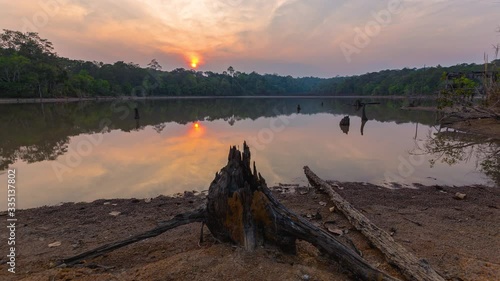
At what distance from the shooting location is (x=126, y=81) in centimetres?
10206

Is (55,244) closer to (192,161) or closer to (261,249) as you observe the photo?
(261,249)

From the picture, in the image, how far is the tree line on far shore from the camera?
61500 millimetres

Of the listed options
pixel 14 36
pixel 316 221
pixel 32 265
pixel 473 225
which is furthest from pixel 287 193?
pixel 14 36

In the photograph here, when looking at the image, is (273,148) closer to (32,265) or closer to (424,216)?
(424,216)

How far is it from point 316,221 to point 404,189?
4.52 metres

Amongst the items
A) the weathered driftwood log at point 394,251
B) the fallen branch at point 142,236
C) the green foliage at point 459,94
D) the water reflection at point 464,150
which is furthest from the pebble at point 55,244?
the green foliage at point 459,94

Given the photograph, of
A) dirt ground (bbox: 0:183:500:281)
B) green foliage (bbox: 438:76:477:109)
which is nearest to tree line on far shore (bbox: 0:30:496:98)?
green foliage (bbox: 438:76:477:109)

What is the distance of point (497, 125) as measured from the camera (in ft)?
70.3

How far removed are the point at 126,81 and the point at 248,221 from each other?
10992cm

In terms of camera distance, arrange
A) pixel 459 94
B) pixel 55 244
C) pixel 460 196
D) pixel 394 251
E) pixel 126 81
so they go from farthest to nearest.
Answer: pixel 126 81 → pixel 459 94 → pixel 460 196 → pixel 55 244 → pixel 394 251

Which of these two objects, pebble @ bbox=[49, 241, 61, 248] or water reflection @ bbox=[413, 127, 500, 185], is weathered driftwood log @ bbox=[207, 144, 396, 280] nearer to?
pebble @ bbox=[49, 241, 61, 248]

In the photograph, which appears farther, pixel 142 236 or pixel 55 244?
pixel 55 244

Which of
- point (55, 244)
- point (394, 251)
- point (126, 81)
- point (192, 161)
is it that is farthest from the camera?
point (126, 81)

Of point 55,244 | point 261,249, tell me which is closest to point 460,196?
point 261,249
